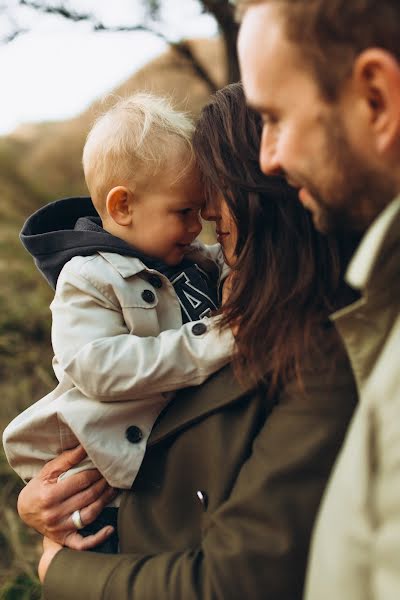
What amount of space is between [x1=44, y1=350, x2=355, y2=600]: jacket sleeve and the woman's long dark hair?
4.1 inches

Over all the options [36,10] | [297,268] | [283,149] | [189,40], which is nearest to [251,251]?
[297,268]

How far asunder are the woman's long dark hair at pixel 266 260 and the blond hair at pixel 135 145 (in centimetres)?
21

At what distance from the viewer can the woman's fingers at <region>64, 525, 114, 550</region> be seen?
191 cm

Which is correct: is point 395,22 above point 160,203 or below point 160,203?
above

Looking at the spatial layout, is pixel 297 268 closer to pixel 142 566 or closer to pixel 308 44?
pixel 308 44

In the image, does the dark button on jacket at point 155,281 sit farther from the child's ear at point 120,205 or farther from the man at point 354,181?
the man at point 354,181

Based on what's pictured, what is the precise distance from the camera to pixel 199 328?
1.87m

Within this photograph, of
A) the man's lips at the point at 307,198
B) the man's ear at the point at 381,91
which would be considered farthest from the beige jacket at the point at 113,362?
the man's ear at the point at 381,91

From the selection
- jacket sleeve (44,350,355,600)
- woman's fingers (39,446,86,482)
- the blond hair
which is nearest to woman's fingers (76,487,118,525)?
woman's fingers (39,446,86,482)

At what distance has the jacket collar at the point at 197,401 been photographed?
1700mm

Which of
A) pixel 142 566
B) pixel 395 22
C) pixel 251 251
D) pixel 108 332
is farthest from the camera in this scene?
pixel 108 332

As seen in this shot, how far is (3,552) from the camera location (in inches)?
145

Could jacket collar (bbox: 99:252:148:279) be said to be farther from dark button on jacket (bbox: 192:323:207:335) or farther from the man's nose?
the man's nose

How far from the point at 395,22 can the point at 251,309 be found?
27.3 inches
